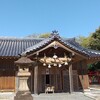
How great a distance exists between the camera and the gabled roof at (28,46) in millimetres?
19453

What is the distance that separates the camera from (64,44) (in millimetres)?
19531

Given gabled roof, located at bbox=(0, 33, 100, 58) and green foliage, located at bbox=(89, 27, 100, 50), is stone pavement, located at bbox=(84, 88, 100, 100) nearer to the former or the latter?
gabled roof, located at bbox=(0, 33, 100, 58)

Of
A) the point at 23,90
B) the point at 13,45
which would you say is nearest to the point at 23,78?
the point at 23,90

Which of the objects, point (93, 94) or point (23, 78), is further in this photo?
point (93, 94)

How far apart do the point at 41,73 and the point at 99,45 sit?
21396 millimetres

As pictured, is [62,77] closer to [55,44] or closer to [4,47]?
[55,44]

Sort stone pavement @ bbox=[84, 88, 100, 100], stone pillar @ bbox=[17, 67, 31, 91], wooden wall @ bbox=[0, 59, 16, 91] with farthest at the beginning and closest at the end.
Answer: wooden wall @ bbox=[0, 59, 16, 91] < stone pavement @ bbox=[84, 88, 100, 100] < stone pillar @ bbox=[17, 67, 31, 91]

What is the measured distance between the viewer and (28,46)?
25.1 metres

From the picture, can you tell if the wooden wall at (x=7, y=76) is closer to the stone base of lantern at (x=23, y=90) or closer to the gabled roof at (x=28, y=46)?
the gabled roof at (x=28, y=46)

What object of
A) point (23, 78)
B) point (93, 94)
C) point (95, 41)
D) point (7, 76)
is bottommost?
point (93, 94)

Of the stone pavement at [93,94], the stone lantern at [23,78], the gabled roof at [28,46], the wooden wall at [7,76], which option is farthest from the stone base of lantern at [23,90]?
the wooden wall at [7,76]

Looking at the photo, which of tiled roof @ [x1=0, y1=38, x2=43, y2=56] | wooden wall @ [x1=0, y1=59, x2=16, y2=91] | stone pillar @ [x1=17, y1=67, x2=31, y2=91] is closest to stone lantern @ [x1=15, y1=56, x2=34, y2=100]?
stone pillar @ [x1=17, y1=67, x2=31, y2=91]

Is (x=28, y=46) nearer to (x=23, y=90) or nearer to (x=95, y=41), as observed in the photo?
(x=23, y=90)

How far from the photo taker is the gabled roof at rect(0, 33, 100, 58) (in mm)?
19453
